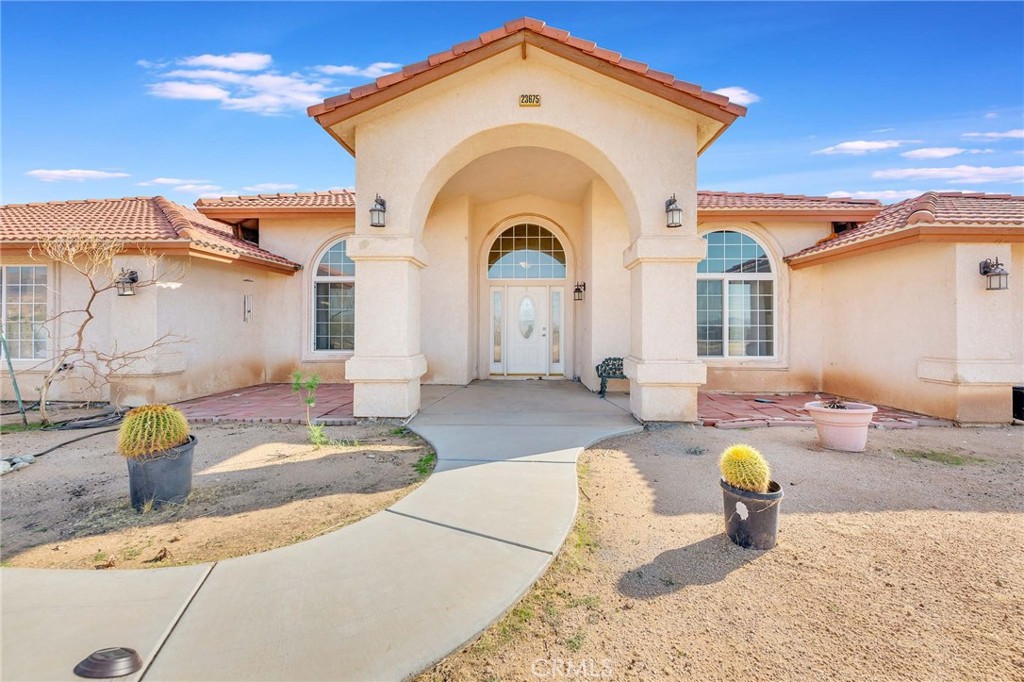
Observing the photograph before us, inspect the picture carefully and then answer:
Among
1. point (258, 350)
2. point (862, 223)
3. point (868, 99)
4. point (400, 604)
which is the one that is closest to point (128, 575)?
point (400, 604)

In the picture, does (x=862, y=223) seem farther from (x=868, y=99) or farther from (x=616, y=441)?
(x=616, y=441)

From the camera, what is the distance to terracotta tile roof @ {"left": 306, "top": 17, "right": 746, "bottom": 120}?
5.98 metres

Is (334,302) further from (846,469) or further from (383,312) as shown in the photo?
(846,469)

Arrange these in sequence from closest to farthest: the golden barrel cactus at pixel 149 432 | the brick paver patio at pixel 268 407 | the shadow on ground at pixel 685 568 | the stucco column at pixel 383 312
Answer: the shadow on ground at pixel 685 568
the golden barrel cactus at pixel 149 432
the stucco column at pixel 383 312
the brick paver patio at pixel 268 407

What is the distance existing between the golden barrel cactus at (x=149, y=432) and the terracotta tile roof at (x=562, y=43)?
4.82m

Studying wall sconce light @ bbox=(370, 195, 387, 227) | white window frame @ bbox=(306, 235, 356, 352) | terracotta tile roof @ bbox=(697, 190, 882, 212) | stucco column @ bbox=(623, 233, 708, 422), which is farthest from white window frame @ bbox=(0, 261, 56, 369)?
terracotta tile roof @ bbox=(697, 190, 882, 212)

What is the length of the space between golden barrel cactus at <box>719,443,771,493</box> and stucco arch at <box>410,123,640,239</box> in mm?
4213

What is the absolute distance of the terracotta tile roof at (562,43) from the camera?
598cm

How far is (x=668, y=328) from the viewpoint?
648 cm

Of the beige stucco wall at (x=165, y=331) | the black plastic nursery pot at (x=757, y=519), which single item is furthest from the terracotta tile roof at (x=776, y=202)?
the beige stucco wall at (x=165, y=331)

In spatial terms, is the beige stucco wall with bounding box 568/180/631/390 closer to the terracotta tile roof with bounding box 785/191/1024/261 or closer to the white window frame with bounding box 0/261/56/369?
the terracotta tile roof with bounding box 785/191/1024/261

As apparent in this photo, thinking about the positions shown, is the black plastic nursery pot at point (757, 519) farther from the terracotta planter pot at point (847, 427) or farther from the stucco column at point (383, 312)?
the stucco column at point (383, 312)

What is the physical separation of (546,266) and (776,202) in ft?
18.0

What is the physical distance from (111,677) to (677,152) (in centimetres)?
749
